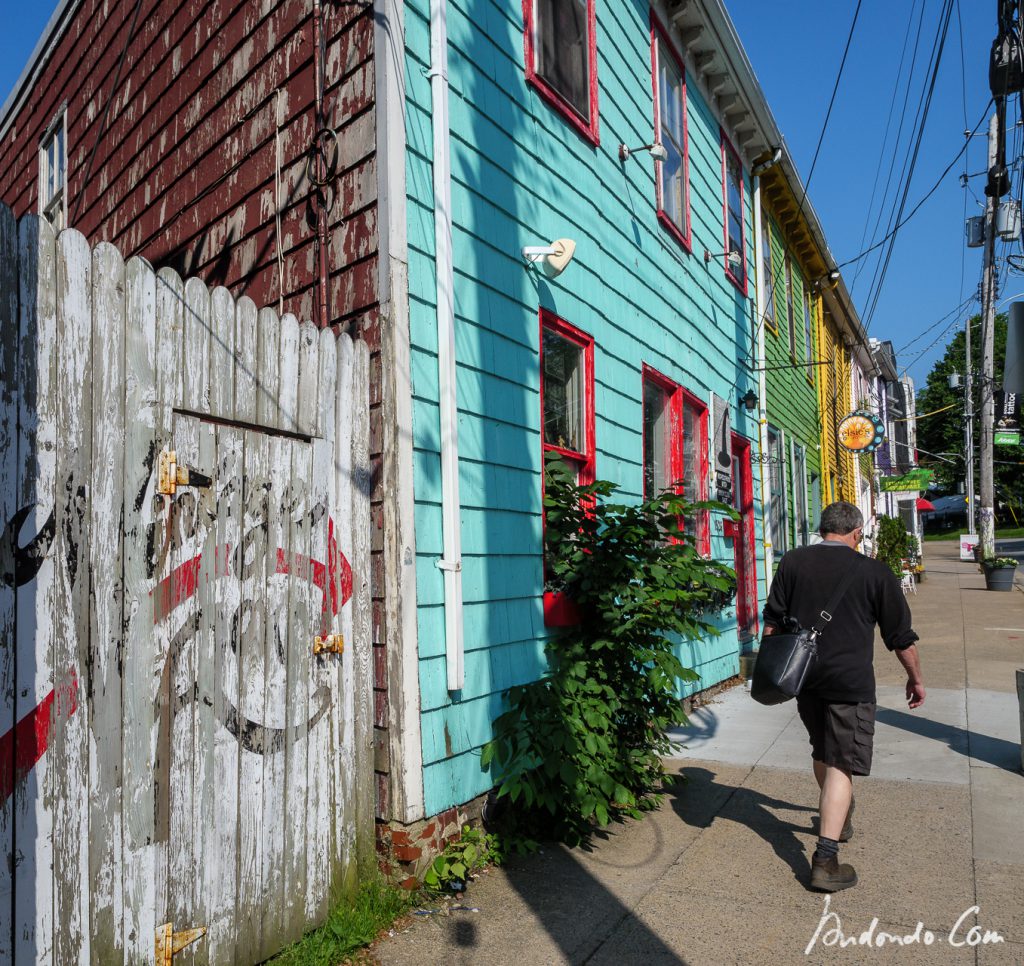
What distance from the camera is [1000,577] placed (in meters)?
20.4

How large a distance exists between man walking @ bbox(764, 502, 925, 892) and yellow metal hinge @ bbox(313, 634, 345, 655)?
218 centimetres

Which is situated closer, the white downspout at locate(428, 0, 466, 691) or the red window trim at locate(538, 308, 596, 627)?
the white downspout at locate(428, 0, 466, 691)

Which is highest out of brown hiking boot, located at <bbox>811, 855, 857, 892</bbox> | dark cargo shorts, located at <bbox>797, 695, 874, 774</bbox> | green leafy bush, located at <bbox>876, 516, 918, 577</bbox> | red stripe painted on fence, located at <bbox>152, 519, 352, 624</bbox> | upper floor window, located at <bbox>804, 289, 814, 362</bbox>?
upper floor window, located at <bbox>804, 289, 814, 362</bbox>

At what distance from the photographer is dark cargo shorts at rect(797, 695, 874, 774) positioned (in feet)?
14.3

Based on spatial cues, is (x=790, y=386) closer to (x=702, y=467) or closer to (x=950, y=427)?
(x=702, y=467)

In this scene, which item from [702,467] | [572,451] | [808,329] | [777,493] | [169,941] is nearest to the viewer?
[169,941]

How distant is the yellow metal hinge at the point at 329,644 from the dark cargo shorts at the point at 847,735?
7.47 ft

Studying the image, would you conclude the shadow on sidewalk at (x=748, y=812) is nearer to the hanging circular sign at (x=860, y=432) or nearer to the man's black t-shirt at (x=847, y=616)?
the man's black t-shirt at (x=847, y=616)

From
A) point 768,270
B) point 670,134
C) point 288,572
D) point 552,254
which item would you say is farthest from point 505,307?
point 768,270

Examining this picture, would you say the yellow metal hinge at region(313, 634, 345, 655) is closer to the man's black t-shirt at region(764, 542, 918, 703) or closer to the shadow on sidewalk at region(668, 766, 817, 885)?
the man's black t-shirt at region(764, 542, 918, 703)

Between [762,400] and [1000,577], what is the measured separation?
39.7ft

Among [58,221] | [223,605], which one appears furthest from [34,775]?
[58,221]

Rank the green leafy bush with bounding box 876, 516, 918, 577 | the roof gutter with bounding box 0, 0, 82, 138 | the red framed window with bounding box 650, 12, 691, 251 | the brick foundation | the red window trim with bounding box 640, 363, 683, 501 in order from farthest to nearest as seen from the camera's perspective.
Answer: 1. the green leafy bush with bounding box 876, 516, 918, 577
2. the roof gutter with bounding box 0, 0, 82, 138
3. the red framed window with bounding box 650, 12, 691, 251
4. the red window trim with bounding box 640, 363, 683, 501
5. the brick foundation

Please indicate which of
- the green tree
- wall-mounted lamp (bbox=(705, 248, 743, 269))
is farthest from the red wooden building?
the green tree
